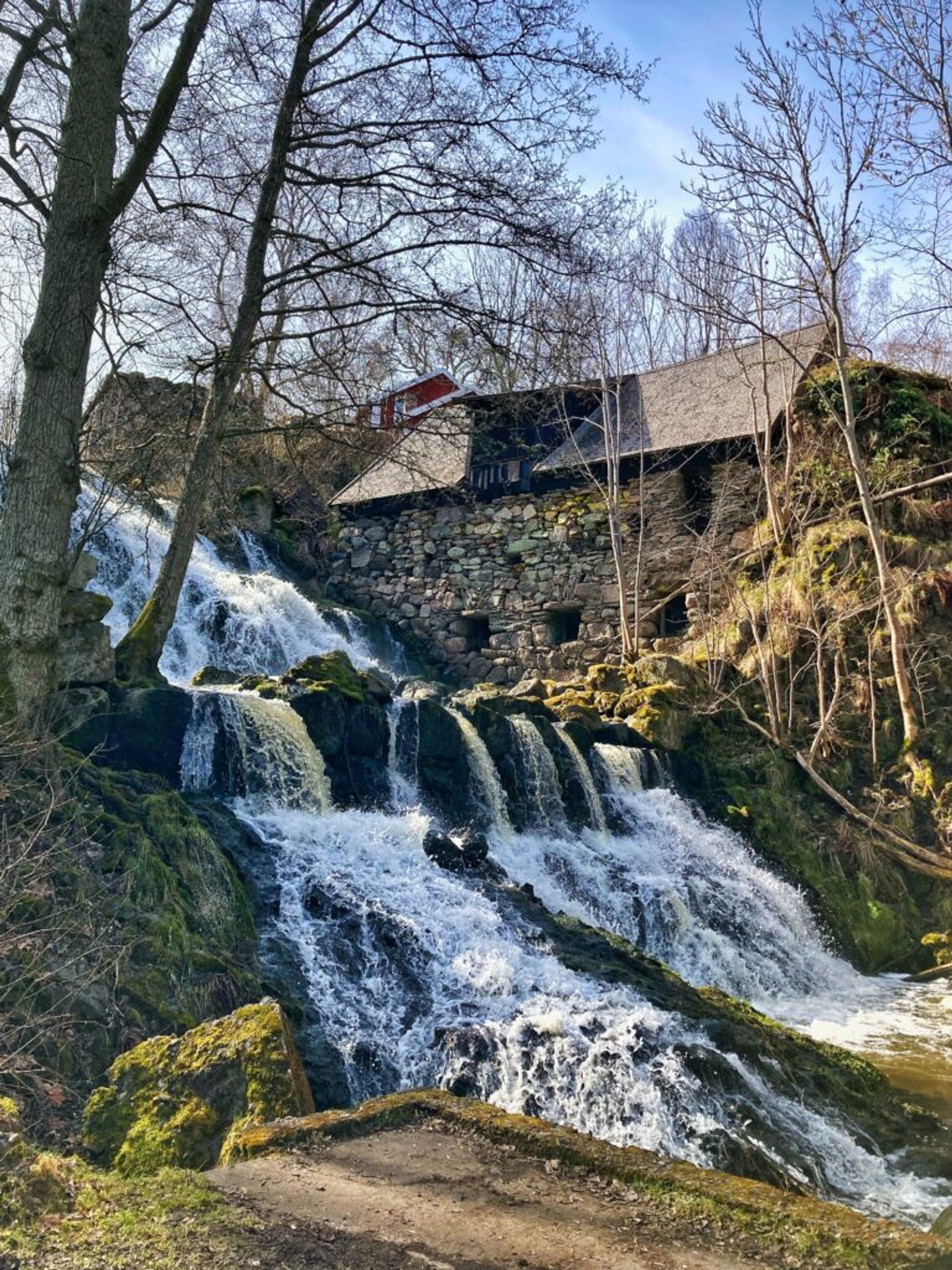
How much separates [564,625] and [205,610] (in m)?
6.90

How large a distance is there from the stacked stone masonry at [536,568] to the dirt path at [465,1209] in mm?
12497

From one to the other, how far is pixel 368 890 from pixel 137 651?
116 inches

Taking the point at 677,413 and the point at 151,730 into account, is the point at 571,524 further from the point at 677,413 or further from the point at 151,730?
the point at 151,730

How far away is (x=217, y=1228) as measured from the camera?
267 cm

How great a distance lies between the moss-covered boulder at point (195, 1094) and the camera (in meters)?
3.64

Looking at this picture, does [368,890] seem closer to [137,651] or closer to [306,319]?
[137,651]

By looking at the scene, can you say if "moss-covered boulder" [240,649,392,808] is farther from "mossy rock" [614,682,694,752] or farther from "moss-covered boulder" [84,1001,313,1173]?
"moss-covered boulder" [84,1001,313,1173]

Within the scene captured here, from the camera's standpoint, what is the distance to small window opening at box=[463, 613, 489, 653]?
18.3 metres

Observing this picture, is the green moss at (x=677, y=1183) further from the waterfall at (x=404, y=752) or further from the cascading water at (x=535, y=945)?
the waterfall at (x=404, y=752)

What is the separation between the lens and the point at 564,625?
17.9m

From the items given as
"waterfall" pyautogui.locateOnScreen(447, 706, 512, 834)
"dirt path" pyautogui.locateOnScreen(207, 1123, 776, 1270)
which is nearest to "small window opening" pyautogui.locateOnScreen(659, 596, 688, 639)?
"waterfall" pyautogui.locateOnScreen(447, 706, 512, 834)

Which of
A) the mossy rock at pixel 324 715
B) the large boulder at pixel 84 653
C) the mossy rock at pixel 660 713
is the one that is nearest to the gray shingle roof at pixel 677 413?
the mossy rock at pixel 660 713

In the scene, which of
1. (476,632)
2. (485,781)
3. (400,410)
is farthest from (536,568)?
(400,410)

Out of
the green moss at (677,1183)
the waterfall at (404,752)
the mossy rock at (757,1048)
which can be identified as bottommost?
the mossy rock at (757,1048)
